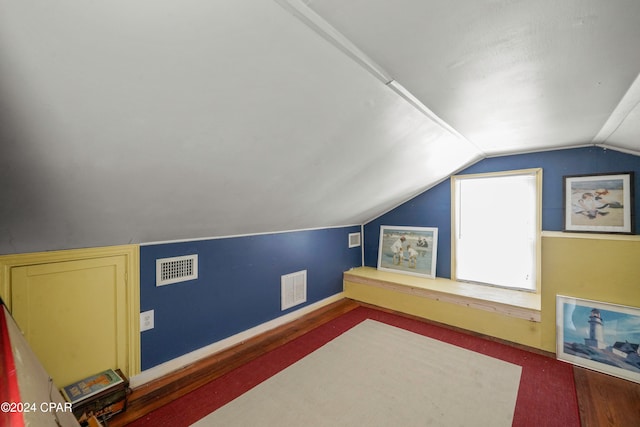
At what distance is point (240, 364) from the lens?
8.13 ft

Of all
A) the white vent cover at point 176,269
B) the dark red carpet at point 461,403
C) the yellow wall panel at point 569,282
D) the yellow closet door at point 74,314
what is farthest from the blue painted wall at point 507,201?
the yellow closet door at point 74,314

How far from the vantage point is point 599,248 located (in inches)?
93.2

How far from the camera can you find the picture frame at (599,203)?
267cm

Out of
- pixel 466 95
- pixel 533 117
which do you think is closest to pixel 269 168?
pixel 466 95

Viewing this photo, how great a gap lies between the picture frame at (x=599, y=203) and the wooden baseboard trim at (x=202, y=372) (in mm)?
3059

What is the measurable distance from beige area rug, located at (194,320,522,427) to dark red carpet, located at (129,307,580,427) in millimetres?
83

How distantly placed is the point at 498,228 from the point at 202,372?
3.77m

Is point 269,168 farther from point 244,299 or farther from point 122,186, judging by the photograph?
point 244,299

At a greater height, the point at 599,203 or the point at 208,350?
the point at 599,203

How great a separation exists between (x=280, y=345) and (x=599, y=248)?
3174 mm

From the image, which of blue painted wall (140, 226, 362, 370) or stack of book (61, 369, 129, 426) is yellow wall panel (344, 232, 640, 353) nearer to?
blue painted wall (140, 226, 362, 370)

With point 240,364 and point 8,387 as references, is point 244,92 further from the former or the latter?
point 240,364

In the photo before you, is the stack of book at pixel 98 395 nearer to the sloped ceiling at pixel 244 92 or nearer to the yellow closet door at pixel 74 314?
the yellow closet door at pixel 74 314

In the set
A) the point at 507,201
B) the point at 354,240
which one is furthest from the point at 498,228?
the point at 354,240
